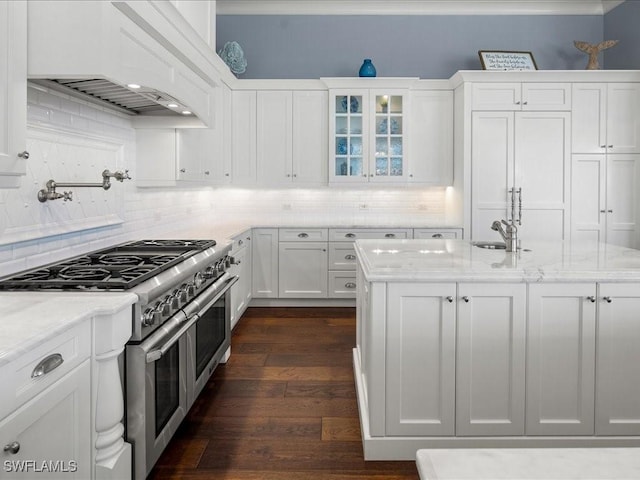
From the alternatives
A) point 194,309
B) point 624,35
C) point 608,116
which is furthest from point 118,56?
point 624,35

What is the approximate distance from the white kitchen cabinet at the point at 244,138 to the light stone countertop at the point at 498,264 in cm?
291

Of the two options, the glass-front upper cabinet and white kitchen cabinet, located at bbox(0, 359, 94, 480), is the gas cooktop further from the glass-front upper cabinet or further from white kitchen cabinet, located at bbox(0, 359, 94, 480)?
the glass-front upper cabinet

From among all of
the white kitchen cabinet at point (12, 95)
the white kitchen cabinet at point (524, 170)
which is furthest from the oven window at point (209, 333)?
the white kitchen cabinet at point (524, 170)

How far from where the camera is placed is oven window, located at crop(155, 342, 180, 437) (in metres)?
2.13

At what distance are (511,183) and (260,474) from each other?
157 inches

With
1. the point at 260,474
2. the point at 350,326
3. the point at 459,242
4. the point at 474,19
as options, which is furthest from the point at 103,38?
the point at 474,19

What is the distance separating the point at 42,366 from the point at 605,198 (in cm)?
530

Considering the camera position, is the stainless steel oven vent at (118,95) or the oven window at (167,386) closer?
the oven window at (167,386)

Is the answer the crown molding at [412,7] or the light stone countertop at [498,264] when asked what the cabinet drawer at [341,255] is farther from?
the crown molding at [412,7]

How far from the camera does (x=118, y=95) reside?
9.20 feet

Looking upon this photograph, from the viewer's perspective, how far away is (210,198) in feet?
19.4

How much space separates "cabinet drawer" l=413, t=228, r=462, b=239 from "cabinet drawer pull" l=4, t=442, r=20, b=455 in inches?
173

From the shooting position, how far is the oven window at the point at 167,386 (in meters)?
2.13

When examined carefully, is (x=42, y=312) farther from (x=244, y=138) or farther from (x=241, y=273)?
(x=244, y=138)
